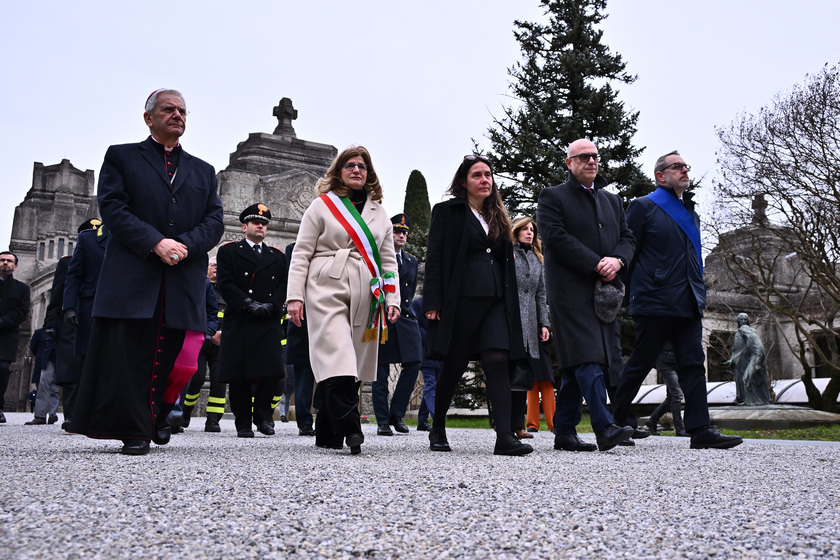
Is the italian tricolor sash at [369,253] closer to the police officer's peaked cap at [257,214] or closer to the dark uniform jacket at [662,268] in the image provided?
the dark uniform jacket at [662,268]

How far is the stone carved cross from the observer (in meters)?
31.2

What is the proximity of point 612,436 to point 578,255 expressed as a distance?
127cm

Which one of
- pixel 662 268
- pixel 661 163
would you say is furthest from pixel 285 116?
pixel 662 268

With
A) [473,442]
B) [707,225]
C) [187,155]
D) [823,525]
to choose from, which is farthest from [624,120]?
[823,525]

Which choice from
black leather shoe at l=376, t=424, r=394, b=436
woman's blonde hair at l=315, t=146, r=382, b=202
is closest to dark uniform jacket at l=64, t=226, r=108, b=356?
woman's blonde hair at l=315, t=146, r=382, b=202

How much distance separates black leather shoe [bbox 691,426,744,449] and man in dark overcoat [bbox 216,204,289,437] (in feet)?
13.1

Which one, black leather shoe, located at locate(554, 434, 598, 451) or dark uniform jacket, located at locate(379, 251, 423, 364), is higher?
dark uniform jacket, located at locate(379, 251, 423, 364)

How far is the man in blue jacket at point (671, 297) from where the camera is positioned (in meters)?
6.28

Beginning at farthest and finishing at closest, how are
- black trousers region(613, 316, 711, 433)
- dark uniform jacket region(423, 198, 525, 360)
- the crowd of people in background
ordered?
1. black trousers region(613, 316, 711, 433)
2. dark uniform jacket region(423, 198, 525, 360)
3. the crowd of people in background

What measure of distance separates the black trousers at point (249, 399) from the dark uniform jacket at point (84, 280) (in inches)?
57.8

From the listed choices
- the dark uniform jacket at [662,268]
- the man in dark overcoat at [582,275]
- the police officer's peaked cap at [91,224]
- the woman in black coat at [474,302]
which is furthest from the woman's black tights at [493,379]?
the police officer's peaked cap at [91,224]

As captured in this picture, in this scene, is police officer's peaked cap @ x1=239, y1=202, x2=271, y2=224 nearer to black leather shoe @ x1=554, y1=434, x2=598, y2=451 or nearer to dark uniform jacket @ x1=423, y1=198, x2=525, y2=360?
dark uniform jacket @ x1=423, y1=198, x2=525, y2=360

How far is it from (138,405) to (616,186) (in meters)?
17.6

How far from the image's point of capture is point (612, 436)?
227 inches
